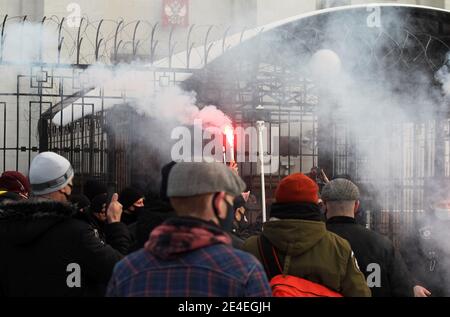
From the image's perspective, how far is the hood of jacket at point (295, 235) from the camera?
12.1ft

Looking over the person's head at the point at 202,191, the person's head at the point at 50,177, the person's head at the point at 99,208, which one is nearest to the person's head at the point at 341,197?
the person's head at the point at 50,177

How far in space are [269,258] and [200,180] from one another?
1.25 metres

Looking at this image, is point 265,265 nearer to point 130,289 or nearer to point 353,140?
point 130,289

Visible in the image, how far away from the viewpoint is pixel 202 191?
2557 millimetres

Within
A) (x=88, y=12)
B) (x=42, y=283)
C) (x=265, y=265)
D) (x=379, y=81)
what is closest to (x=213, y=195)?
(x=265, y=265)

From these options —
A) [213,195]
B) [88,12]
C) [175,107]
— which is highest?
[88,12]

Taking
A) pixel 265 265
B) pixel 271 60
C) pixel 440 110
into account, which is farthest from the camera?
pixel 271 60

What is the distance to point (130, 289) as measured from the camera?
97.2 inches

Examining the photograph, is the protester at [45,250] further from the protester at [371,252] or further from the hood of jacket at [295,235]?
the protester at [371,252]

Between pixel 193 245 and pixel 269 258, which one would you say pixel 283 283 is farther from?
pixel 193 245

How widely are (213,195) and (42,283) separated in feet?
5.12

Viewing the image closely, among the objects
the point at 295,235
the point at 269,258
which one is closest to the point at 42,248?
the point at 269,258

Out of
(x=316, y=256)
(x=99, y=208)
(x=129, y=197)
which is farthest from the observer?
(x=129, y=197)
